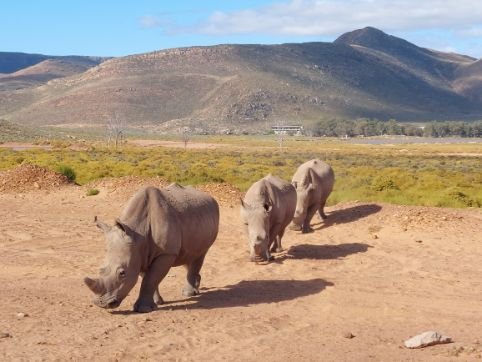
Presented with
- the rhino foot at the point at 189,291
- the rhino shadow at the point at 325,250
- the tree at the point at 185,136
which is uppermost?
the rhino foot at the point at 189,291

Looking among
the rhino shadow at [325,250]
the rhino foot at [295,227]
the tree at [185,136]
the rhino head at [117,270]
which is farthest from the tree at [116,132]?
the rhino head at [117,270]

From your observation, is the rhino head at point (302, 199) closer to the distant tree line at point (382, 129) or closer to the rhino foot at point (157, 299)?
the rhino foot at point (157, 299)

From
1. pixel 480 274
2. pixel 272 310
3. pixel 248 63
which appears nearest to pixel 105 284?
pixel 272 310

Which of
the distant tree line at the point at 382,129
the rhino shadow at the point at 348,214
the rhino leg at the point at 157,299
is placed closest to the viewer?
the rhino leg at the point at 157,299

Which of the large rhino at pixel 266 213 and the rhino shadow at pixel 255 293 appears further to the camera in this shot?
the large rhino at pixel 266 213

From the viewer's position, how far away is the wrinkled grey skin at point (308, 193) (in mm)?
20016

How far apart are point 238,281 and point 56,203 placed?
12.7 metres

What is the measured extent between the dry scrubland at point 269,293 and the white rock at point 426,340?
119 mm

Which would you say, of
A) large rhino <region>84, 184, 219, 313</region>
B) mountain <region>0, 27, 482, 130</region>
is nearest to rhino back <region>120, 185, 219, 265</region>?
large rhino <region>84, 184, 219, 313</region>

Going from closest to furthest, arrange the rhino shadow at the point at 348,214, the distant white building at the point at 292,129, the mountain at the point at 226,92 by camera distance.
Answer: the rhino shadow at the point at 348,214, the distant white building at the point at 292,129, the mountain at the point at 226,92

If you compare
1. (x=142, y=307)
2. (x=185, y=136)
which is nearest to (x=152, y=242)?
(x=142, y=307)

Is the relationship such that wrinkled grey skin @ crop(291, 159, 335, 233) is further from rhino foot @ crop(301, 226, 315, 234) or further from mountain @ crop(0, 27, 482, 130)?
mountain @ crop(0, 27, 482, 130)

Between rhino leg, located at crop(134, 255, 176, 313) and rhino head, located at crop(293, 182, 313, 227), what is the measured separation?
350 inches

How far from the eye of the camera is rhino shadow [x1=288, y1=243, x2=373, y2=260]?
674 inches
